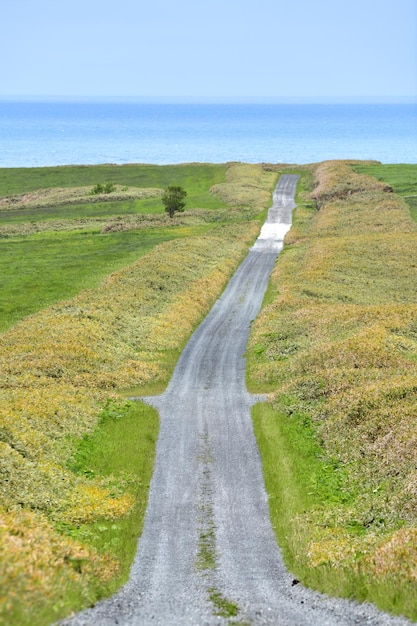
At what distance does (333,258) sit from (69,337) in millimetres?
37096

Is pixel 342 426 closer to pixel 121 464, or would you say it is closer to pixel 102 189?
pixel 121 464

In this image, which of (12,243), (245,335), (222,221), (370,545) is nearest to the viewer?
(370,545)

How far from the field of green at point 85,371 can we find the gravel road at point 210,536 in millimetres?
710

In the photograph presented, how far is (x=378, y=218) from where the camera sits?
103 m

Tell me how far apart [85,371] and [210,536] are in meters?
20.0

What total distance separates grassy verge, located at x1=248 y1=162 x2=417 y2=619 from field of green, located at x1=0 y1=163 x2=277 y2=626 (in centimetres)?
508

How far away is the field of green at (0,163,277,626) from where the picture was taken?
19.4m

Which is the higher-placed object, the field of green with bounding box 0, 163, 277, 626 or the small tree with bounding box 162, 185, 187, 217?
the small tree with bounding box 162, 185, 187, 217

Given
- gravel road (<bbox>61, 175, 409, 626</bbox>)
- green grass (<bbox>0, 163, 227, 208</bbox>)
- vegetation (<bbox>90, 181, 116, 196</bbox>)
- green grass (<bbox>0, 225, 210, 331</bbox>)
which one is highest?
green grass (<bbox>0, 163, 227, 208</bbox>)

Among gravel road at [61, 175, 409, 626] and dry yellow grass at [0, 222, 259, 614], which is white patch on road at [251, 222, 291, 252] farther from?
gravel road at [61, 175, 409, 626]

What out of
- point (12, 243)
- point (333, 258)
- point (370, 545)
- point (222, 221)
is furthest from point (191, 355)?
point (222, 221)

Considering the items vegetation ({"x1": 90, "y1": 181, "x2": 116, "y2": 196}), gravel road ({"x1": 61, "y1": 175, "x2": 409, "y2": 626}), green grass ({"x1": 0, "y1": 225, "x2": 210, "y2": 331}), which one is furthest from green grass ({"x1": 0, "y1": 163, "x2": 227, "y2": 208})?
gravel road ({"x1": 61, "y1": 175, "x2": 409, "y2": 626})

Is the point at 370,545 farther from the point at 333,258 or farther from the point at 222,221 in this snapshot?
the point at 222,221

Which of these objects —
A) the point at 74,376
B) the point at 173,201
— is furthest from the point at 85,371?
the point at 173,201
